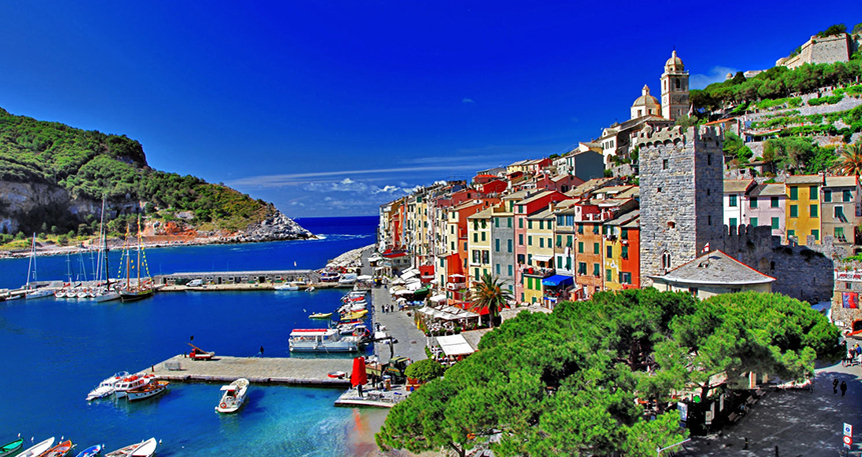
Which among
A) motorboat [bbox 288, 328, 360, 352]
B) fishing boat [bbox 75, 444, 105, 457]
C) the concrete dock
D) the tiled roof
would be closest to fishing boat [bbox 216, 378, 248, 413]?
the concrete dock

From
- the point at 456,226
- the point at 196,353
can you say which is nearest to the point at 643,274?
the point at 456,226

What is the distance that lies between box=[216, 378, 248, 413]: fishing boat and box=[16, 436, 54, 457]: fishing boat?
24.8 ft

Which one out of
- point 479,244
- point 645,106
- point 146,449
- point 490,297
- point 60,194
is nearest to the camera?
point 146,449

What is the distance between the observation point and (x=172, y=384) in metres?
33.2

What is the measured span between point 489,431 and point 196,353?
2977 cm

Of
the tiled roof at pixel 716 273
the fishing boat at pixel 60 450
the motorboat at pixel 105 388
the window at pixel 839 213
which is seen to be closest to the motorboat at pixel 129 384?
the motorboat at pixel 105 388

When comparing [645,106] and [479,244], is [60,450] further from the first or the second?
[645,106]

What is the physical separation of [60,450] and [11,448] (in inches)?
113

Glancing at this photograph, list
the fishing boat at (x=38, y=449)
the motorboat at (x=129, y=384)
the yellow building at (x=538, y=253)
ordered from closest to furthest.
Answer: the fishing boat at (x=38, y=449)
the motorboat at (x=129, y=384)
the yellow building at (x=538, y=253)

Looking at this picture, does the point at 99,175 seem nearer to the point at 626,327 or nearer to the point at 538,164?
the point at 538,164

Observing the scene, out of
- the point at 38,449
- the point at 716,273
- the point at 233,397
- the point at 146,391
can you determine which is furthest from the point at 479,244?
the point at 38,449

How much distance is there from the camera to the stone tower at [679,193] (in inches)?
989

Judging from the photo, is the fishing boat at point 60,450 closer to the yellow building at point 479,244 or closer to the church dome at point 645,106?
the yellow building at point 479,244

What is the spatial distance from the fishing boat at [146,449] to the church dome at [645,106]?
9001 centimetres
